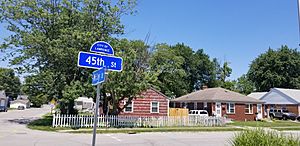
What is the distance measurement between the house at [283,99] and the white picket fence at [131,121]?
2471 centimetres

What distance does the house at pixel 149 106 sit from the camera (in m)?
35.4

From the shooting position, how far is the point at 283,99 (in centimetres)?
5034

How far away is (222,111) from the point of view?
38531 mm

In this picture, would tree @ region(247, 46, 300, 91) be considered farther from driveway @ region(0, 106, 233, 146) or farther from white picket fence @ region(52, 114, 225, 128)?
driveway @ region(0, 106, 233, 146)

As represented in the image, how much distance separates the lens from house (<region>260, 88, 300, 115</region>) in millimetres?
48094

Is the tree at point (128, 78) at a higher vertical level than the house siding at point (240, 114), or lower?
higher

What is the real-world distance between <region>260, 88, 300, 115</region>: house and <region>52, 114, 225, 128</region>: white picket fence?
973 inches

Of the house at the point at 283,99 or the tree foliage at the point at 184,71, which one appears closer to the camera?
the house at the point at 283,99

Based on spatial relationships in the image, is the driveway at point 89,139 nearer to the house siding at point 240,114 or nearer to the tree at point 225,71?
the house siding at point 240,114

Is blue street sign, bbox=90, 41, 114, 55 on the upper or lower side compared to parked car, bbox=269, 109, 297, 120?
upper

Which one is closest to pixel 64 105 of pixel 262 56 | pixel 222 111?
pixel 222 111

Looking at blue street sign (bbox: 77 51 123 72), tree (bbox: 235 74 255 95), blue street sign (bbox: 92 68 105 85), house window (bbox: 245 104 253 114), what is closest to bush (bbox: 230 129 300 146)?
blue street sign (bbox: 77 51 123 72)

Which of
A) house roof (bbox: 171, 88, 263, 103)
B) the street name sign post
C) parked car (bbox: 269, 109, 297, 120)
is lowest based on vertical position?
parked car (bbox: 269, 109, 297, 120)

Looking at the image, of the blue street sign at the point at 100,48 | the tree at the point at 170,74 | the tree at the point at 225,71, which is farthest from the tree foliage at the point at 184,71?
the blue street sign at the point at 100,48
